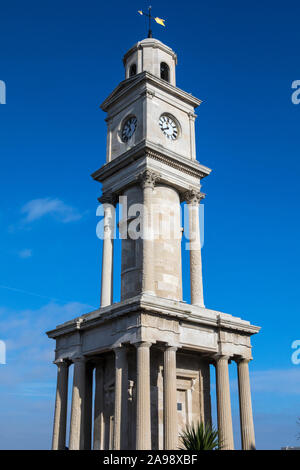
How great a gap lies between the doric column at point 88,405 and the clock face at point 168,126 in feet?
58.7

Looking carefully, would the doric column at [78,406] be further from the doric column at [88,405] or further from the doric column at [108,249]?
the doric column at [108,249]

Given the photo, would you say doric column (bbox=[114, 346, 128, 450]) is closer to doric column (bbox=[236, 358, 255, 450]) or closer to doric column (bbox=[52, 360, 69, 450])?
doric column (bbox=[52, 360, 69, 450])

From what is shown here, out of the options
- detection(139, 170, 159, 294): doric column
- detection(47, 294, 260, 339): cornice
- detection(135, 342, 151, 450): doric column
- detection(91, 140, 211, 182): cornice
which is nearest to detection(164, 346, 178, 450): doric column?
detection(135, 342, 151, 450): doric column


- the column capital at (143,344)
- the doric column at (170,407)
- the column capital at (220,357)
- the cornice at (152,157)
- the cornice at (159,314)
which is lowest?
the doric column at (170,407)

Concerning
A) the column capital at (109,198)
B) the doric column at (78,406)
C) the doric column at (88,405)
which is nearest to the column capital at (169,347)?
the doric column at (78,406)

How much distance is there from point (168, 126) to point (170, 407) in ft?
69.1

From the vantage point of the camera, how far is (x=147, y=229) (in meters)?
36.7

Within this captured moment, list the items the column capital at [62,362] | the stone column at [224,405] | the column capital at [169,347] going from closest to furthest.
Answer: the column capital at [169,347] < the stone column at [224,405] < the column capital at [62,362]

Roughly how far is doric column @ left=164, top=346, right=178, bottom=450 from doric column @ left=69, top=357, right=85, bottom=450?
677 centimetres

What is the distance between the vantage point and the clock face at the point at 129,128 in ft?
137

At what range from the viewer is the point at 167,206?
39688 millimetres

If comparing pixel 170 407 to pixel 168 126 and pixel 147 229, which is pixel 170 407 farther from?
pixel 168 126
